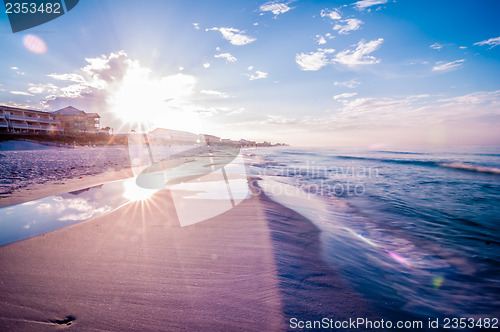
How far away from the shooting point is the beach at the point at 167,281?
1.97 m

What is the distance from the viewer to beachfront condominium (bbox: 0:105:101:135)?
157ft

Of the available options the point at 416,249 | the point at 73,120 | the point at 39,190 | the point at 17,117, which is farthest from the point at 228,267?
the point at 73,120

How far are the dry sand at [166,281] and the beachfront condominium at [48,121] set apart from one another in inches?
2732

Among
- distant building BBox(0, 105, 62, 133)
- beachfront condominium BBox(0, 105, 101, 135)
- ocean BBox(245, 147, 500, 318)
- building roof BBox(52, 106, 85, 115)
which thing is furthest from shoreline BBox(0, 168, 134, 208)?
building roof BBox(52, 106, 85, 115)

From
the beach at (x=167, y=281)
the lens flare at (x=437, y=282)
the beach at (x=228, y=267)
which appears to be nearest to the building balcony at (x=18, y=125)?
A: the beach at (x=228, y=267)

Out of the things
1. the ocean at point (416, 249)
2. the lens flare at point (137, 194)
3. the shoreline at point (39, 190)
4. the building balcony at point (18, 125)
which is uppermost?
the building balcony at point (18, 125)

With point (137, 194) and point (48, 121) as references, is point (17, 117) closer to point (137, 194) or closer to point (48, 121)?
point (48, 121)

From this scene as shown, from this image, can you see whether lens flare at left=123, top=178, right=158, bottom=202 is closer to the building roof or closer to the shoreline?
the shoreline

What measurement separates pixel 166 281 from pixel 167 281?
1cm

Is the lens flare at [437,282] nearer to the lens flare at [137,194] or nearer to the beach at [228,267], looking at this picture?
the beach at [228,267]

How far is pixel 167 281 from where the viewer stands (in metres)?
2.57

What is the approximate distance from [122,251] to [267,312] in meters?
2.61

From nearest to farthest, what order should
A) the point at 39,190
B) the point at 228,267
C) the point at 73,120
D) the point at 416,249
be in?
the point at 228,267 < the point at 416,249 < the point at 39,190 < the point at 73,120

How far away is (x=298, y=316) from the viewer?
6.84 feet
